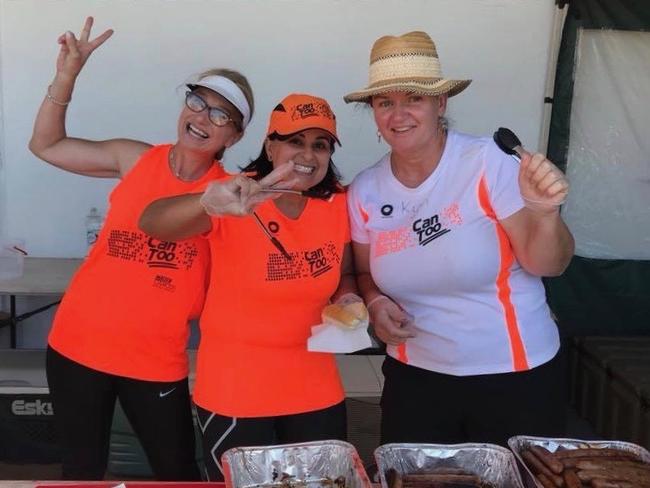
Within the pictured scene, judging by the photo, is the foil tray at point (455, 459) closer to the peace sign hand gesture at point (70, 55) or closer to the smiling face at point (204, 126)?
the smiling face at point (204, 126)

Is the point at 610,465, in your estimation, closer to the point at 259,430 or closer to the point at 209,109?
the point at 259,430

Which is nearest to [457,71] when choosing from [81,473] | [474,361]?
[474,361]

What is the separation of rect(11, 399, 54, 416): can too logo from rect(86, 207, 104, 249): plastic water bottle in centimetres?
97

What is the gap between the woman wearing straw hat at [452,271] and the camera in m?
1.87

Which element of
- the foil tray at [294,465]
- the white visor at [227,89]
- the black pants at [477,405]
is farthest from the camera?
the white visor at [227,89]

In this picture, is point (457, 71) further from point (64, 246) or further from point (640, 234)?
point (64, 246)

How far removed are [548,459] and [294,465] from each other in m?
0.57

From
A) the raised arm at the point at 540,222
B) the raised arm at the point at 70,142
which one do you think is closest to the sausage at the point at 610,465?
Answer: the raised arm at the point at 540,222

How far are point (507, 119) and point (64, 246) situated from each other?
292cm

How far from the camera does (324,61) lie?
410 cm

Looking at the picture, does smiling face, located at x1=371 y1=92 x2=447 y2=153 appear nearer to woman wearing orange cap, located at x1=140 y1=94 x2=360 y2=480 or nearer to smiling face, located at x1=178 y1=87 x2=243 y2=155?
woman wearing orange cap, located at x1=140 y1=94 x2=360 y2=480

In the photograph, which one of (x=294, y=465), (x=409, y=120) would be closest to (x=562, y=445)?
(x=294, y=465)

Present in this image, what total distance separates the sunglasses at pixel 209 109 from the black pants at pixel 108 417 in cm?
85

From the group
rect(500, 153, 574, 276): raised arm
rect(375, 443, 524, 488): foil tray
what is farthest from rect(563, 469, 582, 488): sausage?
rect(500, 153, 574, 276): raised arm
